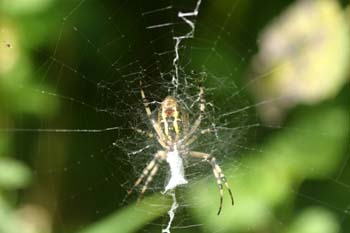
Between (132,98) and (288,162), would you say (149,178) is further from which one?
(288,162)

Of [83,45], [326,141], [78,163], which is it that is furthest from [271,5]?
[78,163]

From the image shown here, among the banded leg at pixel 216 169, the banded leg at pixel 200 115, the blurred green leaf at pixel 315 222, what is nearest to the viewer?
the blurred green leaf at pixel 315 222

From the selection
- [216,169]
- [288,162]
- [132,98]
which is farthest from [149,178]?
[288,162]

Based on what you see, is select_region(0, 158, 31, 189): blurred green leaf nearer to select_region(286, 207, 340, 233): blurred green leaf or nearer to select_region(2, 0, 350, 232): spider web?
select_region(2, 0, 350, 232): spider web

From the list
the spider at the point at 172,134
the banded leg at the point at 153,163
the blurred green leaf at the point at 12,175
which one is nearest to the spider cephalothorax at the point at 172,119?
the spider at the point at 172,134

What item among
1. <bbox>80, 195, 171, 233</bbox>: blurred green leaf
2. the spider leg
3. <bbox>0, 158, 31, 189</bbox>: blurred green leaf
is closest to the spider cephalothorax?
the spider leg

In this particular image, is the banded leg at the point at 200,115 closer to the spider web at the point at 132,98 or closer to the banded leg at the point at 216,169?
the spider web at the point at 132,98

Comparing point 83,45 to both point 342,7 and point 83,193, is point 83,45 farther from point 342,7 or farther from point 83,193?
point 342,7
